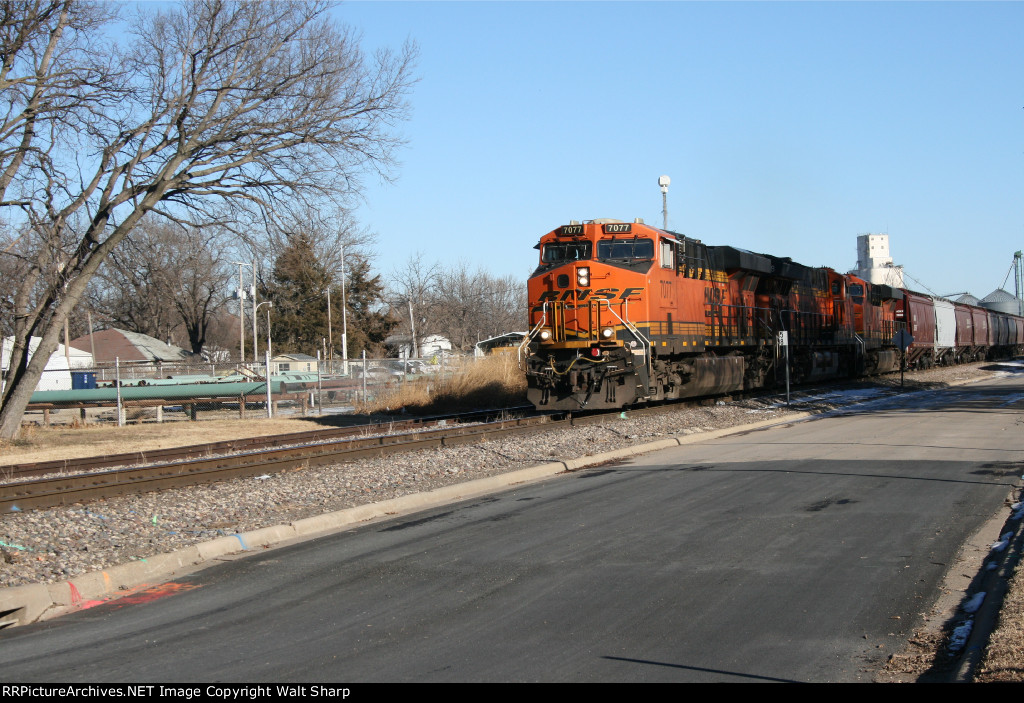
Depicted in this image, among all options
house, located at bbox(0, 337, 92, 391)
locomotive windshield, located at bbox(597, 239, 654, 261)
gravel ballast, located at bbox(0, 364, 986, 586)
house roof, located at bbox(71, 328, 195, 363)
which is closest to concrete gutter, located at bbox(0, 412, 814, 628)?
gravel ballast, located at bbox(0, 364, 986, 586)

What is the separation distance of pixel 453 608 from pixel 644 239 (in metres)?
14.4

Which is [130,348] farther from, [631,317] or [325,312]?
[631,317]

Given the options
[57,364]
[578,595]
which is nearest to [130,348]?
[57,364]

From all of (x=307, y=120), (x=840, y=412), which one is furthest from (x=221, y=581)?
(x=840, y=412)

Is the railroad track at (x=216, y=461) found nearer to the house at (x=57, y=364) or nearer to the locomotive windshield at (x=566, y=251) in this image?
the locomotive windshield at (x=566, y=251)

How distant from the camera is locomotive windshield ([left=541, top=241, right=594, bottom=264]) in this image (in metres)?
19.9

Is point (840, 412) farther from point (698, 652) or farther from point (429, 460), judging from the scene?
point (698, 652)

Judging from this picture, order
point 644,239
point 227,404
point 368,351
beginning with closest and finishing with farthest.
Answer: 1. point 644,239
2. point 227,404
3. point 368,351

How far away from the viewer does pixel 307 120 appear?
20.8m

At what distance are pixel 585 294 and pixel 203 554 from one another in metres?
12.7

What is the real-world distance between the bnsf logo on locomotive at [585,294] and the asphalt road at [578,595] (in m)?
8.69

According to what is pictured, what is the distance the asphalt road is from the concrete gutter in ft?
0.88

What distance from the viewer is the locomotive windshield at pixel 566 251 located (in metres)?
19.9
